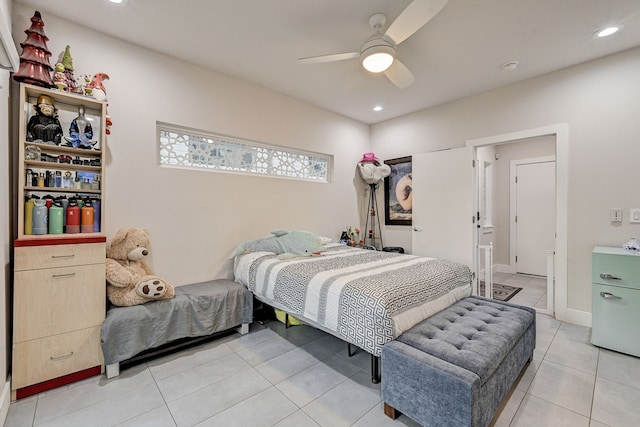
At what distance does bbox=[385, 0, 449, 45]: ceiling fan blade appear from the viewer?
1.56 m

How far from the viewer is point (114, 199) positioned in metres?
2.43

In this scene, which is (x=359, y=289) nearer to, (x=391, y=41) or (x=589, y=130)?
(x=391, y=41)

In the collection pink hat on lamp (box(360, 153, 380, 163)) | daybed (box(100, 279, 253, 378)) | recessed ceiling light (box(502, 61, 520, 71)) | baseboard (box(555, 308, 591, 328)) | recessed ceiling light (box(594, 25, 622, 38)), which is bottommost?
→ baseboard (box(555, 308, 591, 328))

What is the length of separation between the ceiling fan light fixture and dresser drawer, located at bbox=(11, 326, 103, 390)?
9.41 feet

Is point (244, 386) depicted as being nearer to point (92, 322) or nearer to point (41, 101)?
point (92, 322)

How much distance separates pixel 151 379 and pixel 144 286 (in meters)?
0.67

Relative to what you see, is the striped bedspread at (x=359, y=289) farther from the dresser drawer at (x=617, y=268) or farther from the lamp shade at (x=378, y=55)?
the lamp shade at (x=378, y=55)

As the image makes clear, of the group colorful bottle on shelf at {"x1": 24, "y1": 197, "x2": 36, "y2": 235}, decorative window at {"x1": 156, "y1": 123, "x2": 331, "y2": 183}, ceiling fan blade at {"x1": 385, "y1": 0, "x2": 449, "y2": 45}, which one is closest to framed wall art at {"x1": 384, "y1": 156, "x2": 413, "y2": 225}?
decorative window at {"x1": 156, "y1": 123, "x2": 331, "y2": 183}

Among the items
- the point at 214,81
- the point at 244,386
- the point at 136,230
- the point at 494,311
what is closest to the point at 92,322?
the point at 136,230

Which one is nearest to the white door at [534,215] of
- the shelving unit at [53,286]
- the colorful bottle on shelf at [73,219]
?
the shelving unit at [53,286]

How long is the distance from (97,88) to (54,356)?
2000 mm

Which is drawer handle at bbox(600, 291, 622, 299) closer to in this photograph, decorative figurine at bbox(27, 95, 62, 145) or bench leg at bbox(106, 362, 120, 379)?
bench leg at bbox(106, 362, 120, 379)

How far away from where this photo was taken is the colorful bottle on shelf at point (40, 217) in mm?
1922

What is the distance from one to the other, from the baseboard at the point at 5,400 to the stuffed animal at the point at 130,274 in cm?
66
